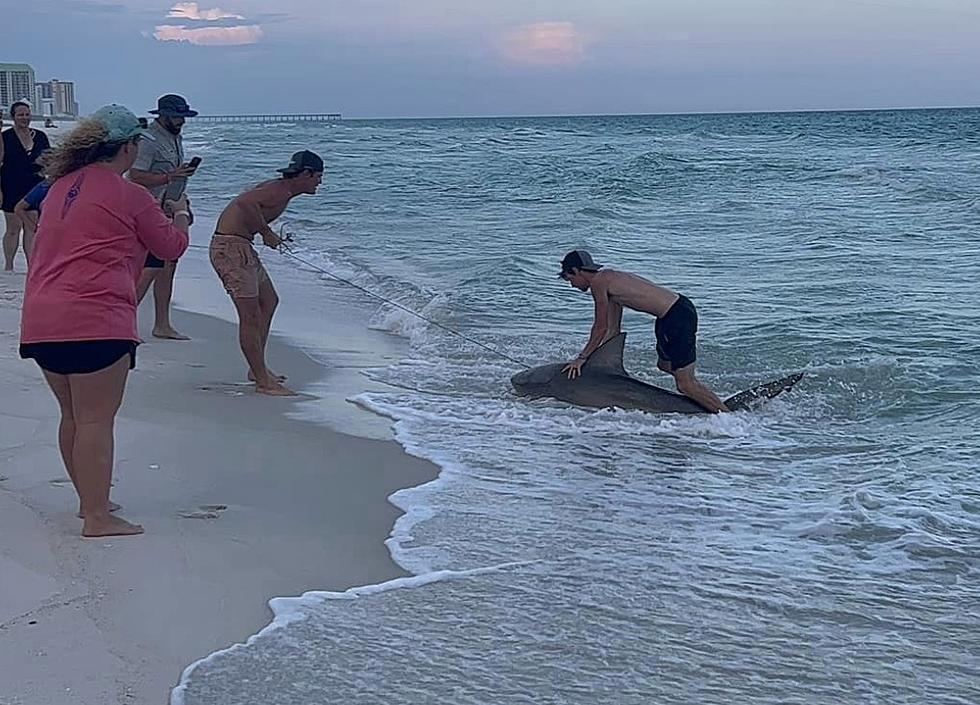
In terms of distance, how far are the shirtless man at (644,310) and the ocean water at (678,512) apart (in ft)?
1.38

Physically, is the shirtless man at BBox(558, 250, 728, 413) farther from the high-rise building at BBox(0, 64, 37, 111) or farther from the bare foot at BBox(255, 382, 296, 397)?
the high-rise building at BBox(0, 64, 37, 111)

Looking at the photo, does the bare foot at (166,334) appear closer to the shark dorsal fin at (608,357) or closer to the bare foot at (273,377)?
the bare foot at (273,377)

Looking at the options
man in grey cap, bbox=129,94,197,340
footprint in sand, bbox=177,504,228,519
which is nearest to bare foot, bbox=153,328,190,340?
man in grey cap, bbox=129,94,197,340

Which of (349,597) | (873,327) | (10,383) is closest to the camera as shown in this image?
(349,597)

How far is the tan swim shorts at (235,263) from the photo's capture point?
288 inches

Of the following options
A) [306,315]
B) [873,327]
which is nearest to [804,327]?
[873,327]

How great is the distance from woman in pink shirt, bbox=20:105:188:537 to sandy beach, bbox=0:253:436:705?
589mm

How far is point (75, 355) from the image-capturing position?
4375mm

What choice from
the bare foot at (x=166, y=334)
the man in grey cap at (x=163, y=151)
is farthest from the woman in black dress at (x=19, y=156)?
the man in grey cap at (x=163, y=151)

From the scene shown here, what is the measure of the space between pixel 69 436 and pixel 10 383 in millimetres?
2563

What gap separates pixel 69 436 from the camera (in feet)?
15.2

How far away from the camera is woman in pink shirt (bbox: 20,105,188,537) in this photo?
4.32m

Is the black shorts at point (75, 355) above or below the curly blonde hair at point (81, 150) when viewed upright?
below

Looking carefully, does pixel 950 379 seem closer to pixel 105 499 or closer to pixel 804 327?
pixel 804 327
